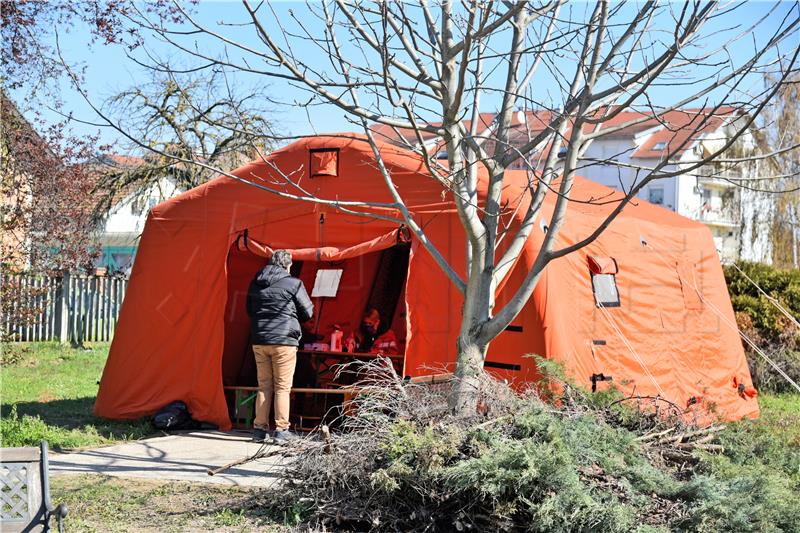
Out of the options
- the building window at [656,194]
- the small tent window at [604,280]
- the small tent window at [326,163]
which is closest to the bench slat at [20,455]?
the small tent window at [326,163]

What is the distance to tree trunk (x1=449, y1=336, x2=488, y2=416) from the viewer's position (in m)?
6.41

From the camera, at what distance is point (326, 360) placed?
35.8 ft

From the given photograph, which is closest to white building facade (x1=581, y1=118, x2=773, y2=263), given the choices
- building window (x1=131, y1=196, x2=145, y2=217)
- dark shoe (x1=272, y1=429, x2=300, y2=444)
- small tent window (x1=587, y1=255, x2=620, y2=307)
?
building window (x1=131, y1=196, x2=145, y2=217)

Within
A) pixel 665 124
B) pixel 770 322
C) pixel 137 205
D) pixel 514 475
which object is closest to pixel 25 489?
pixel 514 475

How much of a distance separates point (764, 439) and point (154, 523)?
4760mm

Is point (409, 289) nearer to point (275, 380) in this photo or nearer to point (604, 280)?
point (275, 380)

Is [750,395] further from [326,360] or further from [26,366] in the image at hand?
[26,366]

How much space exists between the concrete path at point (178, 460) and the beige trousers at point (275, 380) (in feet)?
1.09

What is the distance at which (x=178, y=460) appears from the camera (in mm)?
8328

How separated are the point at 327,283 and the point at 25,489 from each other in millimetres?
6347

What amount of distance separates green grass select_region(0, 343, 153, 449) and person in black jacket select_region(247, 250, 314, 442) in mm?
1476

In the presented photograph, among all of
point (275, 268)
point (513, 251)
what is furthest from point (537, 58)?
point (275, 268)

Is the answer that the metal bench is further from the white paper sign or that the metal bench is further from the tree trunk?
the white paper sign

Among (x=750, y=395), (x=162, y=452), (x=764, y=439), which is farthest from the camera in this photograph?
(x=750, y=395)
